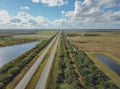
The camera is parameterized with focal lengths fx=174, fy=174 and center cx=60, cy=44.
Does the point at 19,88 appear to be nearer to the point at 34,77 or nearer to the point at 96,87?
the point at 34,77

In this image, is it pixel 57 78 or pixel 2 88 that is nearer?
pixel 2 88

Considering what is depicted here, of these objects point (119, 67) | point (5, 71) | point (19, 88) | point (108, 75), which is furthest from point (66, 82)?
point (119, 67)

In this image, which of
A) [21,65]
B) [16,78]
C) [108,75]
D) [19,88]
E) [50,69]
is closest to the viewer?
[19,88]

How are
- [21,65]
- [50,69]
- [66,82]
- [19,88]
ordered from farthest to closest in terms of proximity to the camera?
[21,65], [50,69], [66,82], [19,88]

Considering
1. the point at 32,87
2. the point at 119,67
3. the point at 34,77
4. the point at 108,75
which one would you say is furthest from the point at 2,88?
the point at 119,67

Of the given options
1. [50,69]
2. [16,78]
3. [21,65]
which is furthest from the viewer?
[21,65]

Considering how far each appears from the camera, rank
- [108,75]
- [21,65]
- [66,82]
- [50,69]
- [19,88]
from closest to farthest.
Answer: [19,88] < [66,82] < [108,75] < [50,69] < [21,65]

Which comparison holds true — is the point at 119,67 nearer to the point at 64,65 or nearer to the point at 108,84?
the point at 64,65

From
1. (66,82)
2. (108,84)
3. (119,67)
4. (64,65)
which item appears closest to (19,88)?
(66,82)

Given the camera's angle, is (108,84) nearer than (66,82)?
Yes
